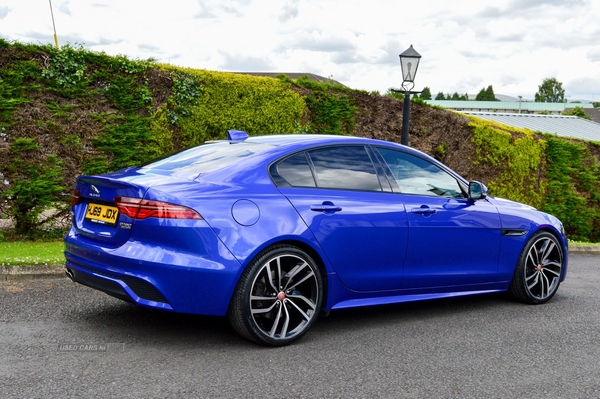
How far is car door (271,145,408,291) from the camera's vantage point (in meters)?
5.35

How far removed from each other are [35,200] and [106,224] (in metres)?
5.58

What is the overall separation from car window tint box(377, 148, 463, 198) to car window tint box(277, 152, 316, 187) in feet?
2.76

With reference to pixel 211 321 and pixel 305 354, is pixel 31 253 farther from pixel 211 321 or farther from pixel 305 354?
pixel 305 354

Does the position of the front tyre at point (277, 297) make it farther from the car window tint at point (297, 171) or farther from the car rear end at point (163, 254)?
the car window tint at point (297, 171)

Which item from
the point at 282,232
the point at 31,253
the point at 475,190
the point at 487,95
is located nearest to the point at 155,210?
the point at 282,232

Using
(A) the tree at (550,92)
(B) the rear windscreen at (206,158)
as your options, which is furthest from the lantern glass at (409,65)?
(A) the tree at (550,92)

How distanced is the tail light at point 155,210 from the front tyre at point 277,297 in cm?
59

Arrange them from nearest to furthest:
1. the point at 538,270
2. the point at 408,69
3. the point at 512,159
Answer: the point at 538,270 → the point at 408,69 → the point at 512,159

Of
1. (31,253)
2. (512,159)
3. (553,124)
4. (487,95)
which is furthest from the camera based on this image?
(487,95)

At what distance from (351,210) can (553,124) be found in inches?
1620

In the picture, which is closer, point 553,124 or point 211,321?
point 211,321

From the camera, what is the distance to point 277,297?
202 inches

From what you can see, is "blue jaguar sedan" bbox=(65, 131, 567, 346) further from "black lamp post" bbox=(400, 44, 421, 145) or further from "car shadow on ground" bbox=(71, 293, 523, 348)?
"black lamp post" bbox=(400, 44, 421, 145)

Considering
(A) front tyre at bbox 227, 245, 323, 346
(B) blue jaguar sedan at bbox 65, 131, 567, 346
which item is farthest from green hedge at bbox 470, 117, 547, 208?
(A) front tyre at bbox 227, 245, 323, 346
